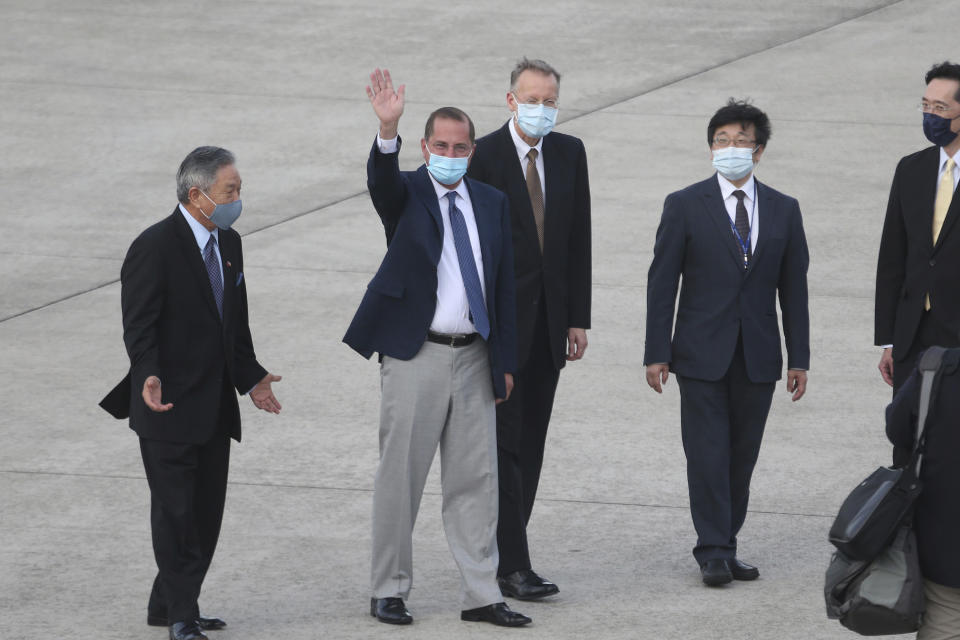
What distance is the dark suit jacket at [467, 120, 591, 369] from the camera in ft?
20.4

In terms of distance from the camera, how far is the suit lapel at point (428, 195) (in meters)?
5.67

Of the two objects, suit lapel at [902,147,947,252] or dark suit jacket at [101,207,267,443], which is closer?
dark suit jacket at [101,207,267,443]

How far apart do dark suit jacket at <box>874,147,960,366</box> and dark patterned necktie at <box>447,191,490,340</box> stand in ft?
6.08

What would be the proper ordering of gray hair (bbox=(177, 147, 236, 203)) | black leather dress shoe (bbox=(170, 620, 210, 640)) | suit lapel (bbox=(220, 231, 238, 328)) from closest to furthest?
black leather dress shoe (bbox=(170, 620, 210, 640)), gray hair (bbox=(177, 147, 236, 203)), suit lapel (bbox=(220, 231, 238, 328))

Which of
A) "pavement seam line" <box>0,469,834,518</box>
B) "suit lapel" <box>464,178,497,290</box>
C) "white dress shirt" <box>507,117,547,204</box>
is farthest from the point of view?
"pavement seam line" <box>0,469,834,518</box>

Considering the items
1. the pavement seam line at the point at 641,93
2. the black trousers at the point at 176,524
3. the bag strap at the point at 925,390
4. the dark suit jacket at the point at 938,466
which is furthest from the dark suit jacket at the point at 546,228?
the pavement seam line at the point at 641,93

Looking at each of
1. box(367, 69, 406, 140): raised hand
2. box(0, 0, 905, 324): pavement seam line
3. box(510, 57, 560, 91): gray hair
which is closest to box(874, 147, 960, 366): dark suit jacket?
box(510, 57, 560, 91): gray hair

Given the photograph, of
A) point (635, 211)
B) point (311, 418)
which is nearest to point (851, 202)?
point (635, 211)

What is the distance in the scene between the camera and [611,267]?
1061 centimetres

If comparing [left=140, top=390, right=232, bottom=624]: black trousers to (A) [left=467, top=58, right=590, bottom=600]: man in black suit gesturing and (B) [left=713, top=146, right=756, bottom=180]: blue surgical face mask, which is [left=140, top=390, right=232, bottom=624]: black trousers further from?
(B) [left=713, top=146, right=756, bottom=180]: blue surgical face mask

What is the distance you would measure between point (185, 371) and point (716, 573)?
87.4 inches

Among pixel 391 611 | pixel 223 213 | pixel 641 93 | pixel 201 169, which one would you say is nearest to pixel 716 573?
pixel 391 611

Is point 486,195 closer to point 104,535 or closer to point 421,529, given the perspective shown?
point 421,529

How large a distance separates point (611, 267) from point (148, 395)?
18.9 feet
